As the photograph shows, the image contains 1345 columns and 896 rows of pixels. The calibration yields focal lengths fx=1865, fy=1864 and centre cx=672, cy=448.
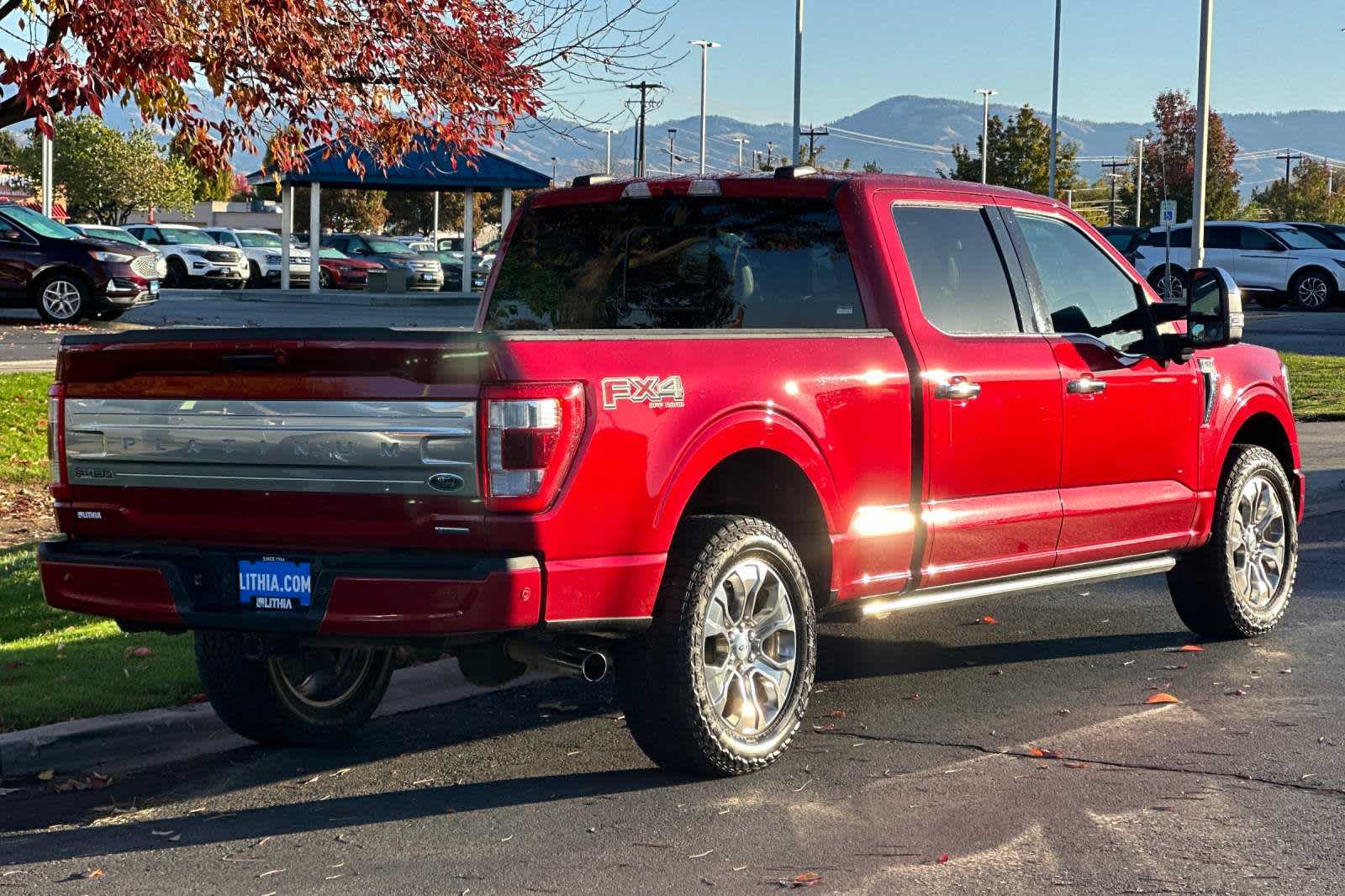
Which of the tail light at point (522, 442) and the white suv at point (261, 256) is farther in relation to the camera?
the white suv at point (261, 256)

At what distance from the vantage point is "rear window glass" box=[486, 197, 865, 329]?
23.1 feet

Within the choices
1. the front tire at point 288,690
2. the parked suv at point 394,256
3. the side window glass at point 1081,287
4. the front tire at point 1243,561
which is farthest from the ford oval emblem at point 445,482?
the parked suv at point 394,256

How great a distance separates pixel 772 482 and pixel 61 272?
23640mm

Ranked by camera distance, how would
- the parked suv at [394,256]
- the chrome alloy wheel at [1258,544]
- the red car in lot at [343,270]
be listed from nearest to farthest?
the chrome alloy wheel at [1258,544] → the red car in lot at [343,270] → the parked suv at [394,256]

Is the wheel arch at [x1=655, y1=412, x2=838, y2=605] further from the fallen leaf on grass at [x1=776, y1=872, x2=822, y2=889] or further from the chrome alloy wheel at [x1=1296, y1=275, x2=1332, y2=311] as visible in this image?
the chrome alloy wheel at [x1=1296, y1=275, x2=1332, y2=311]

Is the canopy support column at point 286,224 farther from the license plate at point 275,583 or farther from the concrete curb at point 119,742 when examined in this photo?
the license plate at point 275,583

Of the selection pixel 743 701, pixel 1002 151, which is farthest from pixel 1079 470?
pixel 1002 151

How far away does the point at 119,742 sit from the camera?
21.8ft

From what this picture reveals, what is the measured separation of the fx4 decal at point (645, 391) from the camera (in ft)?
18.5

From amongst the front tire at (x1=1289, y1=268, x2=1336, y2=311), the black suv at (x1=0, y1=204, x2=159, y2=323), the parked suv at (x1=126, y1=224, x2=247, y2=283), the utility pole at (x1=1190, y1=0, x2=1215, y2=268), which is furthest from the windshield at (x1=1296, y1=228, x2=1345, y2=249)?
the parked suv at (x1=126, y1=224, x2=247, y2=283)

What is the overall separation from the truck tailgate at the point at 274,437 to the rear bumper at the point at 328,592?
0.09 m

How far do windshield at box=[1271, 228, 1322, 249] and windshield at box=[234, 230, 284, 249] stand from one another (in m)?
27.9

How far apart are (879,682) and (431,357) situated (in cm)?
307

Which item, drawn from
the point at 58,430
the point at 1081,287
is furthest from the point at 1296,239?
the point at 58,430
